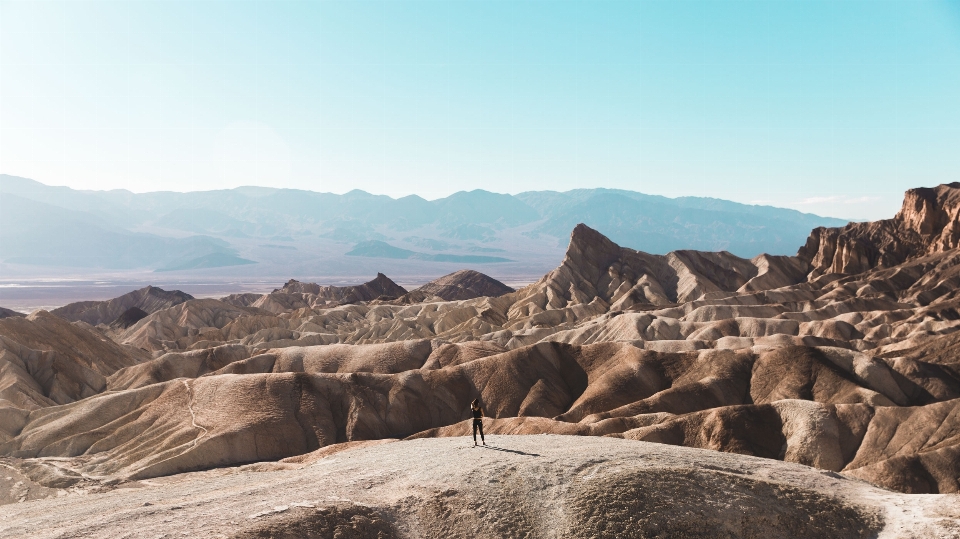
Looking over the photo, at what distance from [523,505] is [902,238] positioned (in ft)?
499

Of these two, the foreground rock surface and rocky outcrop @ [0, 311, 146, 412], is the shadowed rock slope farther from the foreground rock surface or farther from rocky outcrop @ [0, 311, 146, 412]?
the foreground rock surface

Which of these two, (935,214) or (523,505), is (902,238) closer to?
(935,214)

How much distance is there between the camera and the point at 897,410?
52312 millimetres

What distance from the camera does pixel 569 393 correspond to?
68250 mm

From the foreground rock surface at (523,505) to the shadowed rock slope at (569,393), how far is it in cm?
1871

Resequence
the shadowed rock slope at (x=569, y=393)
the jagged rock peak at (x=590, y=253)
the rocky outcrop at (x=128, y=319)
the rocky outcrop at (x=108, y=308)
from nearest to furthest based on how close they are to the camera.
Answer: the shadowed rock slope at (x=569, y=393)
the jagged rock peak at (x=590, y=253)
the rocky outcrop at (x=128, y=319)
the rocky outcrop at (x=108, y=308)

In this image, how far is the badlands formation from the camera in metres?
26.5

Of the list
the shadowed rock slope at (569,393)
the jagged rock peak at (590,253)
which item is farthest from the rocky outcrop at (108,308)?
the jagged rock peak at (590,253)

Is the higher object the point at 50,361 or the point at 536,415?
the point at 50,361

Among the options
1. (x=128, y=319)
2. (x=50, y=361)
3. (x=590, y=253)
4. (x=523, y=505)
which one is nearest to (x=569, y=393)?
(x=523, y=505)

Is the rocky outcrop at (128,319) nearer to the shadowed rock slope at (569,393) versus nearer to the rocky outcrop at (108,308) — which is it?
the rocky outcrop at (108,308)

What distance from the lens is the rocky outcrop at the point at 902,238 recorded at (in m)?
140

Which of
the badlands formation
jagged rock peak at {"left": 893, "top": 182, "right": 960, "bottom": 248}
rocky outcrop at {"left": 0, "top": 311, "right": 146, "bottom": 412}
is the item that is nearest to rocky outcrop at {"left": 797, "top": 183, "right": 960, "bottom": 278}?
jagged rock peak at {"left": 893, "top": 182, "right": 960, "bottom": 248}

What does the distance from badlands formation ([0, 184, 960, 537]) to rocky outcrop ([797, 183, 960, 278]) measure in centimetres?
66
